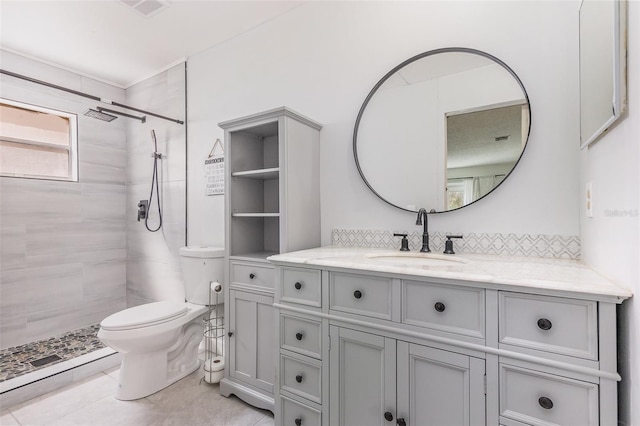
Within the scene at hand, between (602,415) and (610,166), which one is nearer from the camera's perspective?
(602,415)

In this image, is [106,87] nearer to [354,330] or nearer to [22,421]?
[22,421]

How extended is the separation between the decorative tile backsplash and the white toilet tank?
961 mm

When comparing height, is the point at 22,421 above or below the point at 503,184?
below

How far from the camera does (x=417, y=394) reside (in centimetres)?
113

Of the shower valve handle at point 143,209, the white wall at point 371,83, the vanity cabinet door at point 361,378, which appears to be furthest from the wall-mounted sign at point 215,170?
the vanity cabinet door at point 361,378

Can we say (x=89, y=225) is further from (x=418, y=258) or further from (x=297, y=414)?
(x=418, y=258)

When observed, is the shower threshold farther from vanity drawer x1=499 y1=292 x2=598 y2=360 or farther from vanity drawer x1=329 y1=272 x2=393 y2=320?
vanity drawer x1=499 y1=292 x2=598 y2=360

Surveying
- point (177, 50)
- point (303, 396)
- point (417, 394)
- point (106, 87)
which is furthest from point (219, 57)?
point (417, 394)

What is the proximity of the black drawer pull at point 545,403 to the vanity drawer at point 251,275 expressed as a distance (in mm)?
1274

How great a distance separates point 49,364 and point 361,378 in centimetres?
239

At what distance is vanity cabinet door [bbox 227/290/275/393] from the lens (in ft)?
5.78

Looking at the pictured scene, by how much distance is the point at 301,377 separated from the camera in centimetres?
142

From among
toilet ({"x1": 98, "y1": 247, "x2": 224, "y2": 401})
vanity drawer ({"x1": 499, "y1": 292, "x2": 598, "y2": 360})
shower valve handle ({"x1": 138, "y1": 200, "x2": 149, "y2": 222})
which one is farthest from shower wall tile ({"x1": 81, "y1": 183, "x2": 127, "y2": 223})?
vanity drawer ({"x1": 499, "y1": 292, "x2": 598, "y2": 360})

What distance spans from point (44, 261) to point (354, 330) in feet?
9.90
